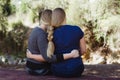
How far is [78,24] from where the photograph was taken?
11.1 metres

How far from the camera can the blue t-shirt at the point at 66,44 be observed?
381 centimetres

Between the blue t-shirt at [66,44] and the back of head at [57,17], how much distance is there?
56mm

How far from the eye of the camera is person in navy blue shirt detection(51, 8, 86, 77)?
381 centimetres

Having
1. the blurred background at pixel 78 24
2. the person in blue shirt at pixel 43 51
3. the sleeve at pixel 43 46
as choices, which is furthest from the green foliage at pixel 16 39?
the sleeve at pixel 43 46

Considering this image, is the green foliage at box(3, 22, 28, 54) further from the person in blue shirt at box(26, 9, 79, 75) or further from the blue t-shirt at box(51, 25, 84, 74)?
the blue t-shirt at box(51, 25, 84, 74)

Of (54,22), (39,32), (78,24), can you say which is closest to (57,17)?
(54,22)

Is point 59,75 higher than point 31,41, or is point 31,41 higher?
point 31,41

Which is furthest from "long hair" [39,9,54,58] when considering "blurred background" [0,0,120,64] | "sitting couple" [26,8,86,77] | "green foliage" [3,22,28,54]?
"green foliage" [3,22,28,54]

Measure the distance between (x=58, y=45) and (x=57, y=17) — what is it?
292mm

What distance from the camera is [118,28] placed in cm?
992

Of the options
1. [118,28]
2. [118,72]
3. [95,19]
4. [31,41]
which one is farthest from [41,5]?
[31,41]

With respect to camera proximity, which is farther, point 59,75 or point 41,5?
point 41,5

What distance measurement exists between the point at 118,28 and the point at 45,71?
6.23 meters

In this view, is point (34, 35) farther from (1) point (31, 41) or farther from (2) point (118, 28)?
(2) point (118, 28)
